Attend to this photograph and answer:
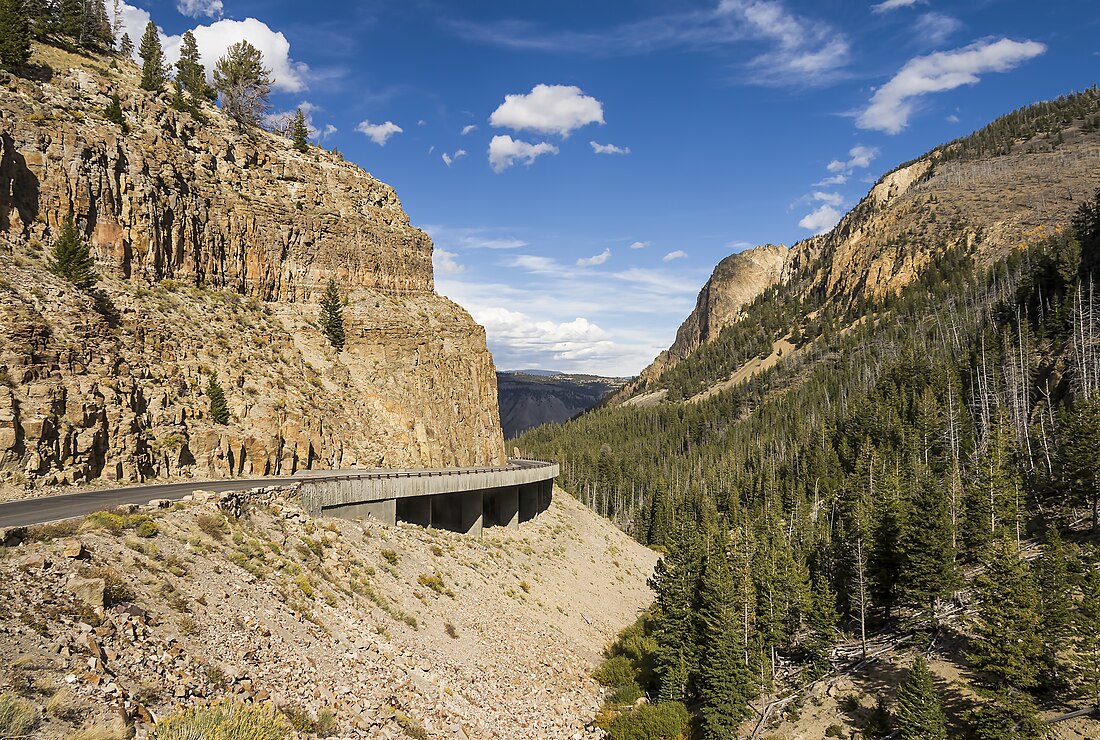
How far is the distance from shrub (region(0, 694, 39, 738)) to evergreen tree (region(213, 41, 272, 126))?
6386cm

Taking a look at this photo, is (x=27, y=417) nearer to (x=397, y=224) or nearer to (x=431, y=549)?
(x=431, y=549)

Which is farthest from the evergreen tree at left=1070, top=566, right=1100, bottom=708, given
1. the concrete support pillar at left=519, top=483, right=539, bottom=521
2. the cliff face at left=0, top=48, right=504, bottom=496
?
the cliff face at left=0, top=48, right=504, bottom=496

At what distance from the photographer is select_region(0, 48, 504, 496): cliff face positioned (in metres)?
27.3

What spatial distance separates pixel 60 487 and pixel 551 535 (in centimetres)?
3878

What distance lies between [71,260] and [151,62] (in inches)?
1177

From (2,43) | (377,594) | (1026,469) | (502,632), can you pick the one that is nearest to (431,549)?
(502,632)

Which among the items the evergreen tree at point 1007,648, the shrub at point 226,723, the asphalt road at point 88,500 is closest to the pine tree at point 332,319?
the asphalt road at point 88,500

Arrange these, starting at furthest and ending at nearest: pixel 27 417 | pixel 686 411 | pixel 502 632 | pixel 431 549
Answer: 1. pixel 686 411
2. pixel 431 549
3. pixel 502 632
4. pixel 27 417

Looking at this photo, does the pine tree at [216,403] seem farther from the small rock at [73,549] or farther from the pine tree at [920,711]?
the pine tree at [920,711]

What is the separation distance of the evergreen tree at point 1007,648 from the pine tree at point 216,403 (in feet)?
133

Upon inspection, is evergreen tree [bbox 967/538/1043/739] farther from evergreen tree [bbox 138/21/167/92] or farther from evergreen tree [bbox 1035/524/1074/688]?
evergreen tree [bbox 138/21/167/92]

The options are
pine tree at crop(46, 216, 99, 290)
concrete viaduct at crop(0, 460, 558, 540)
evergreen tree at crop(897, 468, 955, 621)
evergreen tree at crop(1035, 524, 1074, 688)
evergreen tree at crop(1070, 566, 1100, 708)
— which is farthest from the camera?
evergreen tree at crop(897, 468, 955, 621)

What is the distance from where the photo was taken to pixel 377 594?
2522cm

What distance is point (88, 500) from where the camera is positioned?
22.2 meters
